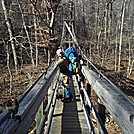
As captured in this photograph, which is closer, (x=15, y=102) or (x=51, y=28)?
(x=15, y=102)

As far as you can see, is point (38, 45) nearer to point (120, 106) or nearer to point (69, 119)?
point (69, 119)

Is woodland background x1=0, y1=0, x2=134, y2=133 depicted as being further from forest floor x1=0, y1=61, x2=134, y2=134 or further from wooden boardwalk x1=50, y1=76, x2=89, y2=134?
wooden boardwalk x1=50, y1=76, x2=89, y2=134

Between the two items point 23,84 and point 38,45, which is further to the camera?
point 23,84

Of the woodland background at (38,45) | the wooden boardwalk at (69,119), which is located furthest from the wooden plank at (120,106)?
the woodland background at (38,45)

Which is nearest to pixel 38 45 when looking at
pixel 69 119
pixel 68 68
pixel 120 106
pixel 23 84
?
pixel 23 84

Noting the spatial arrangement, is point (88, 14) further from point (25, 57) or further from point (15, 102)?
point (15, 102)

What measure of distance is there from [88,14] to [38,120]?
3801 cm

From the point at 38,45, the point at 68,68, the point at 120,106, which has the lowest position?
the point at 68,68

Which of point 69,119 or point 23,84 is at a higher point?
point 69,119

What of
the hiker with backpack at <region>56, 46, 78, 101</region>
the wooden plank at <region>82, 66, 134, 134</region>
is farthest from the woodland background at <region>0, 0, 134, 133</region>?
the wooden plank at <region>82, 66, 134, 134</region>

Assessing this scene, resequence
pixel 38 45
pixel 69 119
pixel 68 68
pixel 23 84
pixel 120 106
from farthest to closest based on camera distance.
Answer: pixel 23 84 < pixel 38 45 < pixel 68 68 < pixel 69 119 < pixel 120 106

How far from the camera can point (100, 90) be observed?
270cm

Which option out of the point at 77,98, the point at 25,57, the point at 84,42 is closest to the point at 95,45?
the point at 84,42

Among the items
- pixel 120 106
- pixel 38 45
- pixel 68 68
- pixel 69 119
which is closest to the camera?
pixel 120 106
